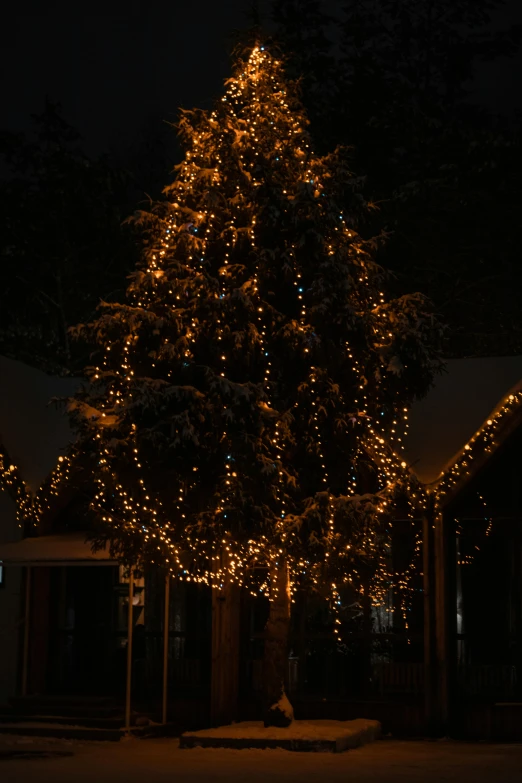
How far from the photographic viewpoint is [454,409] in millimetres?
17500

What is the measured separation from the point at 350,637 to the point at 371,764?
12.6ft

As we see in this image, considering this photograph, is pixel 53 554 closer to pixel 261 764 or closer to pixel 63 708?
pixel 63 708

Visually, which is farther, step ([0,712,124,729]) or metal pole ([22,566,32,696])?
metal pole ([22,566,32,696])

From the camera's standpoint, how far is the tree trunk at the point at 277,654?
14.2 meters

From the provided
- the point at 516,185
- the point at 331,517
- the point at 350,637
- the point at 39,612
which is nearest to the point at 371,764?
the point at 331,517

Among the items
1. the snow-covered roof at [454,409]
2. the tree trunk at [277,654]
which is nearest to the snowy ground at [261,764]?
the tree trunk at [277,654]

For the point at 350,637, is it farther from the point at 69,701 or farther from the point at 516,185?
the point at 516,185

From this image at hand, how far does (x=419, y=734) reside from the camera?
15.6m

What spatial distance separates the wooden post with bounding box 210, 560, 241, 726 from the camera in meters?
16.0

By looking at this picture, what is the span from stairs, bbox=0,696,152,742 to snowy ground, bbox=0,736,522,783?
0.53 meters

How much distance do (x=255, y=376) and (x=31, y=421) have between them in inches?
239

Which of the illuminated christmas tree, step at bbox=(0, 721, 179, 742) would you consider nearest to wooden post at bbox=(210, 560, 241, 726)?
step at bbox=(0, 721, 179, 742)

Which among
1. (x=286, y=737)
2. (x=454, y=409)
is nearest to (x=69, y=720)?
(x=286, y=737)

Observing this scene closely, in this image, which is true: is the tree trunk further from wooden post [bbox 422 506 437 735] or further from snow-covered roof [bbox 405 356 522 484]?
snow-covered roof [bbox 405 356 522 484]
